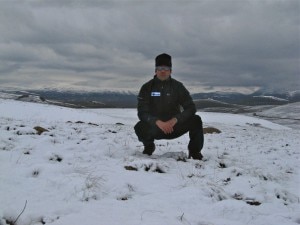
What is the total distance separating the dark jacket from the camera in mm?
8625

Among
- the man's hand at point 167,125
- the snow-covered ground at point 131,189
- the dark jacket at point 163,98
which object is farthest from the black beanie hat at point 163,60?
the snow-covered ground at point 131,189

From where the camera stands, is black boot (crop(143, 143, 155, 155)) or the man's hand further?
black boot (crop(143, 143, 155, 155))

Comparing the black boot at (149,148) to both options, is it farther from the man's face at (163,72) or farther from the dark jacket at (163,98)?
the man's face at (163,72)

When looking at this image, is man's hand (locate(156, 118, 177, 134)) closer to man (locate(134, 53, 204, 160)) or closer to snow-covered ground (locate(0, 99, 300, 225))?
man (locate(134, 53, 204, 160))

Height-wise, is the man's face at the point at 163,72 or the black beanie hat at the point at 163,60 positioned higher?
the black beanie hat at the point at 163,60

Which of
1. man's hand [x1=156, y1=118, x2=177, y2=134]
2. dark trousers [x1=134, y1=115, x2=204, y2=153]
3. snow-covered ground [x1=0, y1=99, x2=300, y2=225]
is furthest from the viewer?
dark trousers [x1=134, y1=115, x2=204, y2=153]

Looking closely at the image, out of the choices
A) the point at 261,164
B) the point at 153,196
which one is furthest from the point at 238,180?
the point at 261,164

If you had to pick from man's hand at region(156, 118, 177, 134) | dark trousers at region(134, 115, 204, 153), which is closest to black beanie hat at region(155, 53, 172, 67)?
man's hand at region(156, 118, 177, 134)

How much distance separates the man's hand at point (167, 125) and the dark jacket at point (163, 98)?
29cm

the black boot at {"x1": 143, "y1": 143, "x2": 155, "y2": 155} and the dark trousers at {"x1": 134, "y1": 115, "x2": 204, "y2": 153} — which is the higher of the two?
the dark trousers at {"x1": 134, "y1": 115, "x2": 204, "y2": 153}

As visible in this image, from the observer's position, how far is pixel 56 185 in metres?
5.16

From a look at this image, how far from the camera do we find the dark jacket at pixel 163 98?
8625mm

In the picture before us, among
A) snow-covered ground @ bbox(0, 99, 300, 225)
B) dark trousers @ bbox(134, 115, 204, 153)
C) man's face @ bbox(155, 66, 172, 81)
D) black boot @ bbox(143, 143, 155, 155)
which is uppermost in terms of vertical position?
man's face @ bbox(155, 66, 172, 81)

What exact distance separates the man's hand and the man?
9 centimetres
